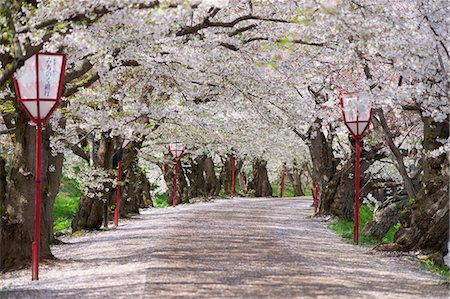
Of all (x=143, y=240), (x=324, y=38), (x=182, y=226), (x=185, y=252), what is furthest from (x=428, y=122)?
(x=182, y=226)

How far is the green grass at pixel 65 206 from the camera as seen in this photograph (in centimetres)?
3139

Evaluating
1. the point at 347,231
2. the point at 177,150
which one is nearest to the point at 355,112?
the point at 347,231

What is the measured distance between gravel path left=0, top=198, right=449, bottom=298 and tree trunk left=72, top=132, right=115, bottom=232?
7.86 ft

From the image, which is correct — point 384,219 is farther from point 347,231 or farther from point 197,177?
point 197,177

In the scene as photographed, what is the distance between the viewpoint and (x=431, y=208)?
549 inches

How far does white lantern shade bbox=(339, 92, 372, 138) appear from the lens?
50.0 feet

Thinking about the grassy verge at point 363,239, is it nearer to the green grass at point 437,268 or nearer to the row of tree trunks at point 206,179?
the green grass at point 437,268

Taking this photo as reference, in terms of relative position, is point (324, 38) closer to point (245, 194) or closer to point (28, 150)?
point (28, 150)

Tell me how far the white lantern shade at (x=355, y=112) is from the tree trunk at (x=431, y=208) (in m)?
1.43

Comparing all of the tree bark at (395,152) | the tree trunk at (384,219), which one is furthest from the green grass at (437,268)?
the tree trunk at (384,219)

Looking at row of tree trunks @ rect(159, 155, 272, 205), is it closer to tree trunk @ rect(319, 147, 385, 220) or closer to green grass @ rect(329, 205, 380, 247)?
tree trunk @ rect(319, 147, 385, 220)

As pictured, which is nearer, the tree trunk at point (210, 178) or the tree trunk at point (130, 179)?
the tree trunk at point (130, 179)

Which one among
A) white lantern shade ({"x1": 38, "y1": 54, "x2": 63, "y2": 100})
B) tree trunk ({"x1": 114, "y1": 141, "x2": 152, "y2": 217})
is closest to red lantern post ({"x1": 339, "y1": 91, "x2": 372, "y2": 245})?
white lantern shade ({"x1": 38, "y1": 54, "x2": 63, "y2": 100})

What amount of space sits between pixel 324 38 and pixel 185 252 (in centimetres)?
468
